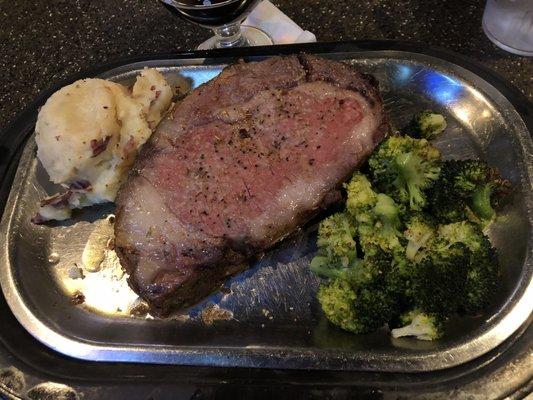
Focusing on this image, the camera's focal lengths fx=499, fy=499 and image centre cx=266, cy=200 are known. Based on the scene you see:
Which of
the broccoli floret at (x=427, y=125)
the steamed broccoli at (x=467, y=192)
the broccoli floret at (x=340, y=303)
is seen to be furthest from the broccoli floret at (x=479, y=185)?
the broccoli floret at (x=340, y=303)

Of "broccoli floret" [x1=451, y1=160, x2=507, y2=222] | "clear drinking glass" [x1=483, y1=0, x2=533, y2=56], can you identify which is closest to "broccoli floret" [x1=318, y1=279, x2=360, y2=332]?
"broccoli floret" [x1=451, y1=160, x2=507, y2=222]

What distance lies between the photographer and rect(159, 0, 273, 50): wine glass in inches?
83.8

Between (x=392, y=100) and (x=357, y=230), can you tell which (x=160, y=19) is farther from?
(x=357, y=230)

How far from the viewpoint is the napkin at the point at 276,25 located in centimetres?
259

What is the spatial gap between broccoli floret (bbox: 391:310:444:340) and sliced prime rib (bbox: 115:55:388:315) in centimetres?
51

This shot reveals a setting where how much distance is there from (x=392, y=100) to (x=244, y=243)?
948 mm

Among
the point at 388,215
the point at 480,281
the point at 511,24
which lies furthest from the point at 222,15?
the point at 480,281

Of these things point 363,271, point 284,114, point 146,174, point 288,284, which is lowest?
point 288,284

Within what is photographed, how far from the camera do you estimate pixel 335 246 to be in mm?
1764

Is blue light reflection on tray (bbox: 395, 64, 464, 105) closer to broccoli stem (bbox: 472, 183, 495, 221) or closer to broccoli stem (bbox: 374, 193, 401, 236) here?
broccoli stem (bbox: 472, 183, 495, 221)

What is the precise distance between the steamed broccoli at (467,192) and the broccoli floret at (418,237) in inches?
4.0

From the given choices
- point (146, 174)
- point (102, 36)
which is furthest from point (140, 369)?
point (102, 36)

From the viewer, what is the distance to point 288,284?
6.21ft

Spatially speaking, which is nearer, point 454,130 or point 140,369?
point 140,369
